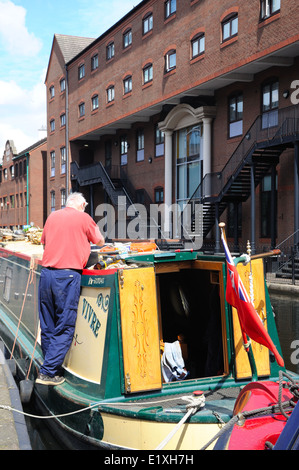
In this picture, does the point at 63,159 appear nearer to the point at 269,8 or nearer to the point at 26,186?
the point at 26,186

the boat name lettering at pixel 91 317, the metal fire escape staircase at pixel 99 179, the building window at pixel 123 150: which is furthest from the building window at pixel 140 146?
the boat name lettering at pixel 91 317

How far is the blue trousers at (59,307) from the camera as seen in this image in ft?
18.1

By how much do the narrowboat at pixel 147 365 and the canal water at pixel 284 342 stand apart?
18 cm

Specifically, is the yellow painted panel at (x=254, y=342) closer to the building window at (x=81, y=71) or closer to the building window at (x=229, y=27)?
the building window at (x=229, y=27)

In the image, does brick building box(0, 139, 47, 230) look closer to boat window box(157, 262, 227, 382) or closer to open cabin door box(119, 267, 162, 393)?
boat window box(157, 262, 227, 382)

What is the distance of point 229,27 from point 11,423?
830 inches

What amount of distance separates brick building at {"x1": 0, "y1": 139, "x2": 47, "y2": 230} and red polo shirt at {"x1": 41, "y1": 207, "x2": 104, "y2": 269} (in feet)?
146

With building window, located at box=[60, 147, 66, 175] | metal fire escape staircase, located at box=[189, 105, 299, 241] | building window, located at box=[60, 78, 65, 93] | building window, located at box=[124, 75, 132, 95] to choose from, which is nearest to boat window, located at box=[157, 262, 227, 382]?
metal fire escape staircase, located at box=[189, 105, 299, 241]

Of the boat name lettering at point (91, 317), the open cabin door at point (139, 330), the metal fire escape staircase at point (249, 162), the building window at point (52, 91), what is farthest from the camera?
the building window at point (52, 91)

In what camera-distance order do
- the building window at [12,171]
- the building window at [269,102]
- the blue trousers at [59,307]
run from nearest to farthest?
the blue trousers at [59,307] < the building window at [269,102] < the building window at [12,171]

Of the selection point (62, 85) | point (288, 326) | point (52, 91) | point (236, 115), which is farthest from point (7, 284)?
point (52, 91)

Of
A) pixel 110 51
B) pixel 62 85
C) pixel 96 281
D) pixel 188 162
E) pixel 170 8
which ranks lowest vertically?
pixel 96 281

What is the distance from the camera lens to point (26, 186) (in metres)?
55.3

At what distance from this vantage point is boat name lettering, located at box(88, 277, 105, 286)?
5.08 meters
